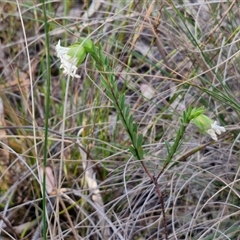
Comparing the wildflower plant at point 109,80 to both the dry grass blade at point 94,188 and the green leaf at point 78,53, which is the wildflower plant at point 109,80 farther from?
the dry grass blade at point 94,188

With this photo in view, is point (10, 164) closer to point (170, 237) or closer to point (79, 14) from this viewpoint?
point (170, 237)

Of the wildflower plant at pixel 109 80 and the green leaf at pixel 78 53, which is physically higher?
the green leaf at pixel 78 53

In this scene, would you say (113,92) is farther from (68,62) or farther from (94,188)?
(94,188)

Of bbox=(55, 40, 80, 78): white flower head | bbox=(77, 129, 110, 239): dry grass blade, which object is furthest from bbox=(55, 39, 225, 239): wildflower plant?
bbox=(77, 129, 110, 239): dry grass blade

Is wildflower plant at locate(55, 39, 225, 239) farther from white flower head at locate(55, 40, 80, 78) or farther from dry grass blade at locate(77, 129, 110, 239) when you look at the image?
dry grass blade at locate(77, 129, 110, 239)

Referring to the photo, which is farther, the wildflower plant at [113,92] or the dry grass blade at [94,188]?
the dry grass blade at [94,188]

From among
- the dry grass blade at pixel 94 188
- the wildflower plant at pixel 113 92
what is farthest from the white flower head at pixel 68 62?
the dry grass blade at pixel 94 188

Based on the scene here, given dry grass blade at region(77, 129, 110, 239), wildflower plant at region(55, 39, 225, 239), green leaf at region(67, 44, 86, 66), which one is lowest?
dry grass blade at region(77, 129, 110, 239)

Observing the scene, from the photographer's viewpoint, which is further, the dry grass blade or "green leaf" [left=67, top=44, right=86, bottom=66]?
the dry grass blade

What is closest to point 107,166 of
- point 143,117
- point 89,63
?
point 143,117

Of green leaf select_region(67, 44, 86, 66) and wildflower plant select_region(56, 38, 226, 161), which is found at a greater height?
green leaf select_region(67, 44, 86, 66)

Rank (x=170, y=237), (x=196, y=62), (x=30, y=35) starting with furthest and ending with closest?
(x=30, y=35)
(x=196, y=62)
(x=170, y=237)
